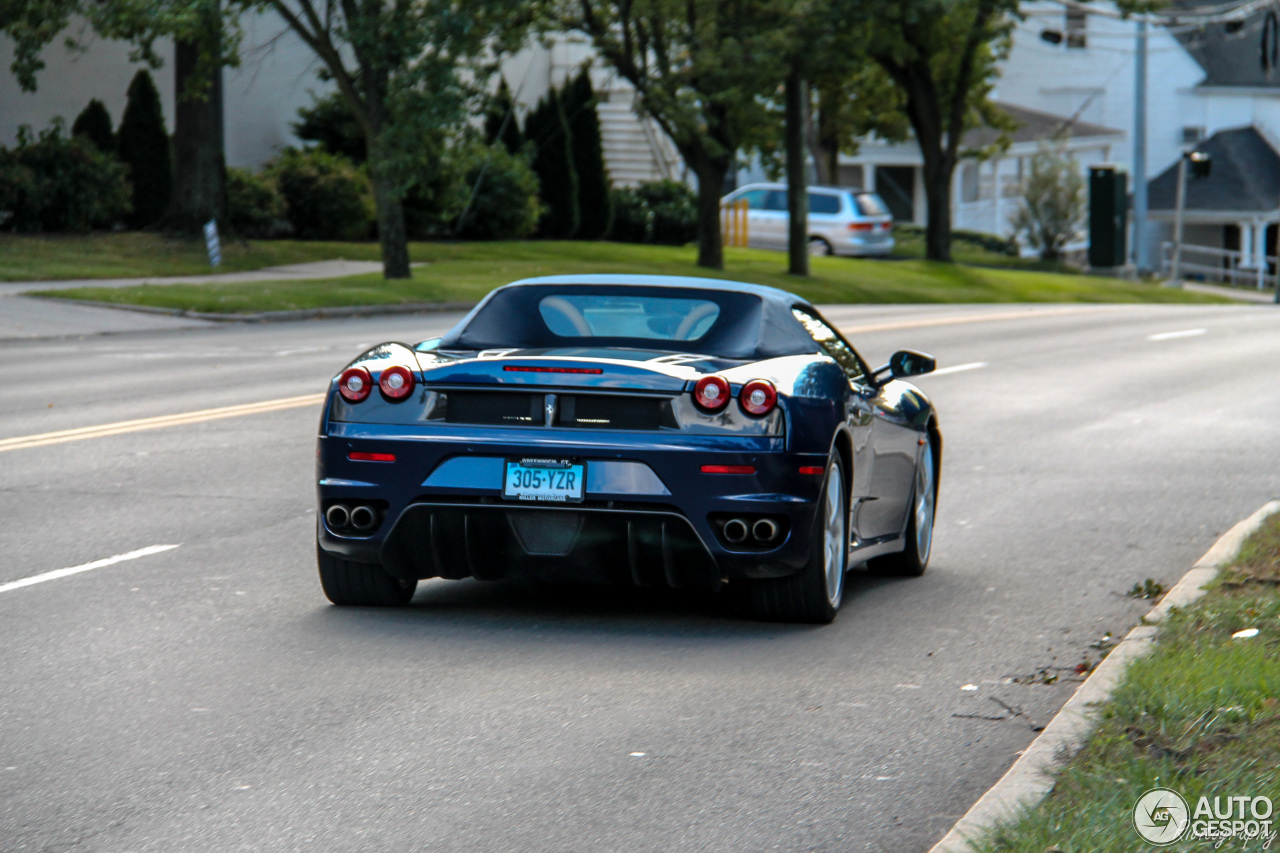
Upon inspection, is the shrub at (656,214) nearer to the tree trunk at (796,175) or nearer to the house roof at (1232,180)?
the tree trunk at (796,175)

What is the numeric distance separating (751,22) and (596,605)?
98.7 feet

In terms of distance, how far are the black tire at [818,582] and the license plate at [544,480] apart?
882 mm

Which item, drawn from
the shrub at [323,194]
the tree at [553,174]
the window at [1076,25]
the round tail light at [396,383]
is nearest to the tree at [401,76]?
the shrub at [323,194]

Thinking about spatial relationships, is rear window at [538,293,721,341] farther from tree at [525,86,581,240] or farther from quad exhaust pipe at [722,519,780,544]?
tree at [525,86,581,240]

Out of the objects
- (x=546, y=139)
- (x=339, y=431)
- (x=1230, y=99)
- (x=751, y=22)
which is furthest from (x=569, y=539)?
(x=1230, y=99)

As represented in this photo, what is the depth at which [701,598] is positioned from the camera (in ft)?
24.8

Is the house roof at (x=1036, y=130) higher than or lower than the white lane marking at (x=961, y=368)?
higher

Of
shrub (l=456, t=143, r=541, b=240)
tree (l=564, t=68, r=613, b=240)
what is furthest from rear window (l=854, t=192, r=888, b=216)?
shrub (l=456, t=143, r=541, b=240)

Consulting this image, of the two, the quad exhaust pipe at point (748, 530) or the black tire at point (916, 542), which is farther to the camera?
the black tire at point (916, 542)

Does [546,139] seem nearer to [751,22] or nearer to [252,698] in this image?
[751,22]

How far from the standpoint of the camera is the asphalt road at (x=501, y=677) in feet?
15.2

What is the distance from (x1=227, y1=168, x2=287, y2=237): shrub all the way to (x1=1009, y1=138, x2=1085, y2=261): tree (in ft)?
90.0

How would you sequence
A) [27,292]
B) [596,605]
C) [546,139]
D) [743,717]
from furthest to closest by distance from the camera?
[546,139]
[27,292]
[596,605]
[743,717]

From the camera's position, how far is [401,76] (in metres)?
29.5
